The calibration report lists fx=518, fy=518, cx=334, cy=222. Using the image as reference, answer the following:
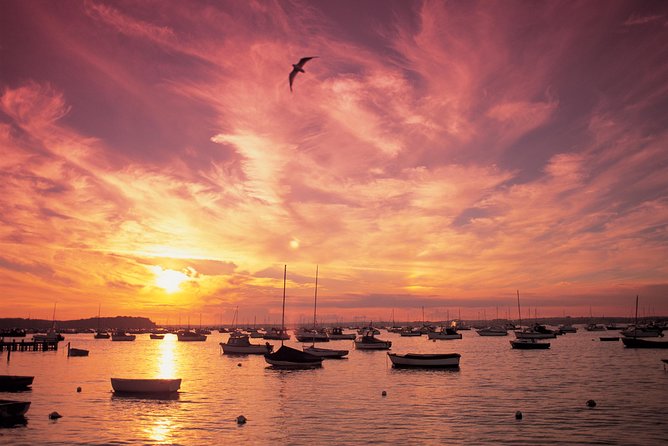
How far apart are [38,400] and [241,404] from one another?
55.9 ft

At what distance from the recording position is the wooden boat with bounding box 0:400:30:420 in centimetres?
3188

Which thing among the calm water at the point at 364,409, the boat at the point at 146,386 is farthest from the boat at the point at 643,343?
the boat at the point at 146,386

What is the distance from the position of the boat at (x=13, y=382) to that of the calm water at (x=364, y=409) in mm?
1057

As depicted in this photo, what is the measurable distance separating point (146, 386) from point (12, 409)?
13005 millimetres

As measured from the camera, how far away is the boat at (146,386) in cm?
4441

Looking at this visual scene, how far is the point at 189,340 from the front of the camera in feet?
602

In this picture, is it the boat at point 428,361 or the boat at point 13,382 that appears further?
the boat at point 428,361

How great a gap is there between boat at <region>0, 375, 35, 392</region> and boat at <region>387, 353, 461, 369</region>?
1629 inches

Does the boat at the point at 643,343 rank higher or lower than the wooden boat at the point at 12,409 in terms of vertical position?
higher

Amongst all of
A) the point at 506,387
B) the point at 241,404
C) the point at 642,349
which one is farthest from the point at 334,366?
the point at 642,349

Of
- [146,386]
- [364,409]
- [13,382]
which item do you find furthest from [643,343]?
[13,382]

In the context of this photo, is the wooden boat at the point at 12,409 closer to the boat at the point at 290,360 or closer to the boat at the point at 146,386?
the boat at the point at 146,386

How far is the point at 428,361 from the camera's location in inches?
2665

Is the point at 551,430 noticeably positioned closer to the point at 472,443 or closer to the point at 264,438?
the point at 472,443
